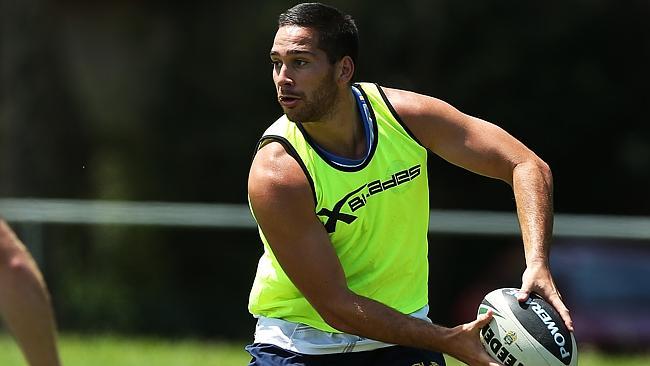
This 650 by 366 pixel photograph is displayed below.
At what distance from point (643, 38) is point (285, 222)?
1515 cm

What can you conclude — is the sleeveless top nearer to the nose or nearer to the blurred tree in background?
the nose

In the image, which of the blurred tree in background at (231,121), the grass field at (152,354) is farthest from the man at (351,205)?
the blurred tree in background at (231,121)

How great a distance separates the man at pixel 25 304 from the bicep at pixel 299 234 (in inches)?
40.3

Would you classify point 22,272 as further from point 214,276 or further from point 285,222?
point 214,276

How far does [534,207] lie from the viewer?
17.0ft

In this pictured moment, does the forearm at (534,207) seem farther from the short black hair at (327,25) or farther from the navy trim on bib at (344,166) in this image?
the short black hair at (327,25)

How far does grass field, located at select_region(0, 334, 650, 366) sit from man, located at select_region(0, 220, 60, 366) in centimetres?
511

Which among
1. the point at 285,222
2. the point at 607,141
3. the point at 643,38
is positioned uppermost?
the point at 285,222

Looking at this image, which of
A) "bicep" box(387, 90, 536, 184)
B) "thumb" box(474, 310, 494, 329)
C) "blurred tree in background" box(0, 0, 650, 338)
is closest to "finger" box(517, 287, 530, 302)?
"thumb" box(474, 310, 494, 329)

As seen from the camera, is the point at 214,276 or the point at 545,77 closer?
the point at 214,276

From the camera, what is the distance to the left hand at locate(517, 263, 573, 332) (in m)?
4.87

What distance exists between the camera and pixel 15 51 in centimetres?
1734

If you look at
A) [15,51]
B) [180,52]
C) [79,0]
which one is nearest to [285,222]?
[15,51]

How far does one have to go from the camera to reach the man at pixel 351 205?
4.90 meters
